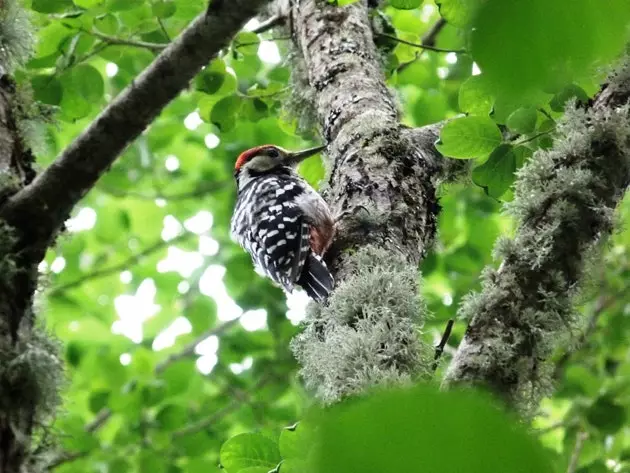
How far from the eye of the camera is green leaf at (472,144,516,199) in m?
2.19

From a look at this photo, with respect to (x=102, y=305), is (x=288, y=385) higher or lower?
lower

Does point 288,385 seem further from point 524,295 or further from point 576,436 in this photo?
point 524,295

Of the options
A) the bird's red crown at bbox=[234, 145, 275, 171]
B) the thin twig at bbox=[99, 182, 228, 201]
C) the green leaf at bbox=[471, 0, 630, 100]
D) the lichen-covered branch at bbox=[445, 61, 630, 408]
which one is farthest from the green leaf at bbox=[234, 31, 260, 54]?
the green leaf at bbox=[471, 0, 630, 100]

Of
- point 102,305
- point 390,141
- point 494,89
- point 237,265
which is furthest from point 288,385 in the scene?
point 494,89

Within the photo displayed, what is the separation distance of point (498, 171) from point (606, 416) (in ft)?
6.05

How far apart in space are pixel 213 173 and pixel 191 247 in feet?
2.28

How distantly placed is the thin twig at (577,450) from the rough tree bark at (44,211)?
2.66 m

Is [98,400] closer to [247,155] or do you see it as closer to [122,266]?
[247,155]

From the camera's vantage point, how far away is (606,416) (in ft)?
11.6

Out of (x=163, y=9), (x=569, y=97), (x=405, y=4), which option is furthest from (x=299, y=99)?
(x=569, y=97)

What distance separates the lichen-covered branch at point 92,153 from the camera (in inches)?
79.1

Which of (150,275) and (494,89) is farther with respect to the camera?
(150,275)

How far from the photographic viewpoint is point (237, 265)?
4676mm

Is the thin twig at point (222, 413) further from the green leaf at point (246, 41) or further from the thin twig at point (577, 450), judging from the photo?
the green leaf at point (246, 41)
